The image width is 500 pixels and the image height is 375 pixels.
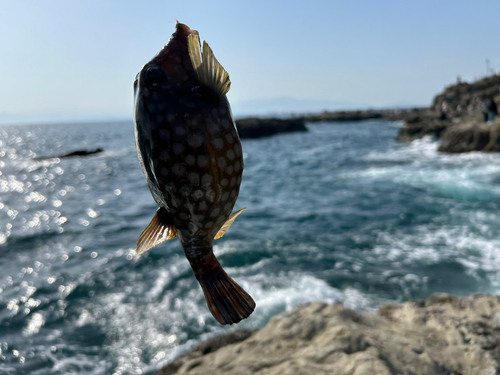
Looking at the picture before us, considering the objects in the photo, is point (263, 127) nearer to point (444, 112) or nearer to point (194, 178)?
point (444, 112)

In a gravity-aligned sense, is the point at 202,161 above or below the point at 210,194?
above

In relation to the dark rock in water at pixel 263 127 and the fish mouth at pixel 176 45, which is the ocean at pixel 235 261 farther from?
the dark rock in water at pixel 263 127

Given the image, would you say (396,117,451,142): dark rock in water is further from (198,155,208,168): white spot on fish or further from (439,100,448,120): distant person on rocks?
(198,155,208,168): white spot on fish

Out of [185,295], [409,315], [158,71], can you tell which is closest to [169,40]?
Result: [158,71]

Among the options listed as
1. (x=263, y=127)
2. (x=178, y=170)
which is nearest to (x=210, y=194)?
(x=178, y=170)

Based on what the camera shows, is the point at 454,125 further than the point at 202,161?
Yes

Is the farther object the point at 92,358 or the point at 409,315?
the point at 92,358

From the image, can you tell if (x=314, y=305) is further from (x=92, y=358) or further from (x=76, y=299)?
(x=76, y=299)

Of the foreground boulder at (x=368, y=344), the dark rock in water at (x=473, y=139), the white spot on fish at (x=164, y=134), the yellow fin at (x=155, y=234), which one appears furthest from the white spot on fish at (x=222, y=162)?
the dark rock in water at (x=473, y=139)
